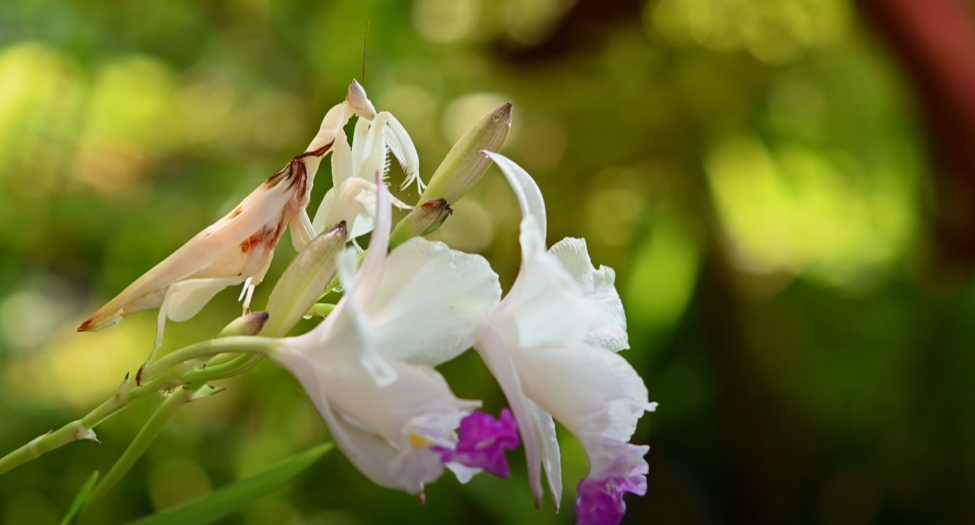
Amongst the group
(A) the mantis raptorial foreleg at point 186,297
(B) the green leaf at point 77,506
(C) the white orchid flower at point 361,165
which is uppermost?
(C) the white orchid flower at point 361,165

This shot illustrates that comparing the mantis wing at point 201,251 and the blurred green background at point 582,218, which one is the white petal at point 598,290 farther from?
the blurred green background at point 582,218

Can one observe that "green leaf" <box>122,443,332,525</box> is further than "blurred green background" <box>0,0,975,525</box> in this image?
No

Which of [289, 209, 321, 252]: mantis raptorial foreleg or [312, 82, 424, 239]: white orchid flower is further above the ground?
[312, 82, 424, 239]: white orchid flower

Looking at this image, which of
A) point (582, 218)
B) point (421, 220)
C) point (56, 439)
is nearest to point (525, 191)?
point (421, 220)

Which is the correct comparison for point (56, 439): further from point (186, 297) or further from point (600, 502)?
point (600, 502)

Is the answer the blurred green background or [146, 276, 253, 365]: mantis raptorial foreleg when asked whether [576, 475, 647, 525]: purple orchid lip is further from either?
the blurred green background

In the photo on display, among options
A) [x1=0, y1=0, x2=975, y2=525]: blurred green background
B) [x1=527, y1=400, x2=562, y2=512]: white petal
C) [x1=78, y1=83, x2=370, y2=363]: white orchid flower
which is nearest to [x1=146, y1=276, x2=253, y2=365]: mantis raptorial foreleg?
[x1=78, y1=83, x2=370, y2=363]: white orchid flower

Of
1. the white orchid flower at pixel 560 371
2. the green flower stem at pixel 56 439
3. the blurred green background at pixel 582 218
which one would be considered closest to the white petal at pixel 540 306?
the white orchid flower at pixel 560 371

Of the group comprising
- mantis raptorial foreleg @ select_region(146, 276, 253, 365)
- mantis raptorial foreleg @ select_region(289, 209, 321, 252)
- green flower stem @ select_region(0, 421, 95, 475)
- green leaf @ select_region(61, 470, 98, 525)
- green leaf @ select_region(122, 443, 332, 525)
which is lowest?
green leaf @ select_region(122, 443, 332, 525)
